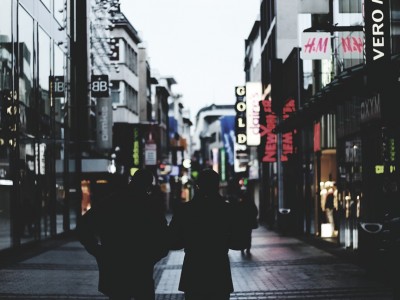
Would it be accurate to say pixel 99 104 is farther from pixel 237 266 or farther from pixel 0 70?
pixel 237 266

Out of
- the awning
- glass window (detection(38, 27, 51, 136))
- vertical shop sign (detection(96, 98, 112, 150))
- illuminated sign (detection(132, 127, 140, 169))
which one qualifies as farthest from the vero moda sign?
illuminated sign (detection(132, 127, 140, 169))

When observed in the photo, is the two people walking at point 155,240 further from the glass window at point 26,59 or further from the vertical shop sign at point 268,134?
the vertical shop sign at point 268,134

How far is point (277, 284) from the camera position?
1652 cm

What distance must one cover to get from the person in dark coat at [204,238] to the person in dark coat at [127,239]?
7.8 inches

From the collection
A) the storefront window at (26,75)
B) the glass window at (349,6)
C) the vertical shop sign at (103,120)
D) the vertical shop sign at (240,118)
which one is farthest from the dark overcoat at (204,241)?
the vertical shop sign at (240,118)

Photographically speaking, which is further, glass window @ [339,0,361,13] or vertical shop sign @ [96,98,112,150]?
vertical shop sign @ [96,98,112,150]

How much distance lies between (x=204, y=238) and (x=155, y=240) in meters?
0.46

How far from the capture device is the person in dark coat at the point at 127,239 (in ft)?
25.9

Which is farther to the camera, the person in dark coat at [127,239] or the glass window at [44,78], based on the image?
the glass window at [44,78]

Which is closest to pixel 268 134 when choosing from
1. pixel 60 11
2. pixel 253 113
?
pixel 253 113

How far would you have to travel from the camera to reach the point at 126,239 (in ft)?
26.3

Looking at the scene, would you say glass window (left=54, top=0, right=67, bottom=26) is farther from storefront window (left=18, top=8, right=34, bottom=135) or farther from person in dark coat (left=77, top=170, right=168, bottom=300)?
person in dark coat (left=77, top=170, right=168, bottom=300)

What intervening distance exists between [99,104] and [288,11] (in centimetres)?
1271

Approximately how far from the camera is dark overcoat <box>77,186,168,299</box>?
25.9 feet
